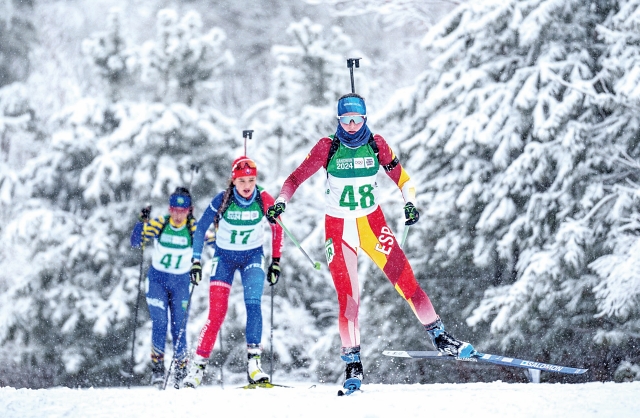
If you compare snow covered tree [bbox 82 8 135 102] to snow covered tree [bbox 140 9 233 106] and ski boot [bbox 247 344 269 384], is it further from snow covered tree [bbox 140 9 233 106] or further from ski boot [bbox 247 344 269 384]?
ski boot [bbox 247 344 269 384]

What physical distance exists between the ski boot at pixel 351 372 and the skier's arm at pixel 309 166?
1.20 meters

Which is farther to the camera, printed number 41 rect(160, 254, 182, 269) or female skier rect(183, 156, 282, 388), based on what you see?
printed number 41 rect(160, 254, 182, 269)

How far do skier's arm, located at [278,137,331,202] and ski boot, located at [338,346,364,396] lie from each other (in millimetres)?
1197

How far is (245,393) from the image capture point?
5023 millimetres

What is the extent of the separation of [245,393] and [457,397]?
4.61ft

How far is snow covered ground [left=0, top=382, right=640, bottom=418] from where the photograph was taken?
4.17m

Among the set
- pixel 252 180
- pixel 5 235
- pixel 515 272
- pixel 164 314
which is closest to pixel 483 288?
pixel 515 272

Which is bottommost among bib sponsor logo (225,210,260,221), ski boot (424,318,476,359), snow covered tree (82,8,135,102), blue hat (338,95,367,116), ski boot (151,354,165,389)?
ski boot (151,354,165,389)

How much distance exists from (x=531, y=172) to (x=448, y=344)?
6855 millimetres

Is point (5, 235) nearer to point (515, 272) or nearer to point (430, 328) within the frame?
point (515, 272)

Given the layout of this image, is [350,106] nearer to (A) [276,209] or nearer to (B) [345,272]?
(A) [276,209]

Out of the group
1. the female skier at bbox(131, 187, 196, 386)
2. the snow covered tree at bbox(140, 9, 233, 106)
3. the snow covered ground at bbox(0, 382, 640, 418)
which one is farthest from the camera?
the snow covered tree at bbox(140, 9, 233, 106)

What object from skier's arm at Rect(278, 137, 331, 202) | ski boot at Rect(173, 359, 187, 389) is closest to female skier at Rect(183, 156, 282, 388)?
skier's arm at Rect(278, 137, 331, 202)

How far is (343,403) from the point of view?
15.0 ft
